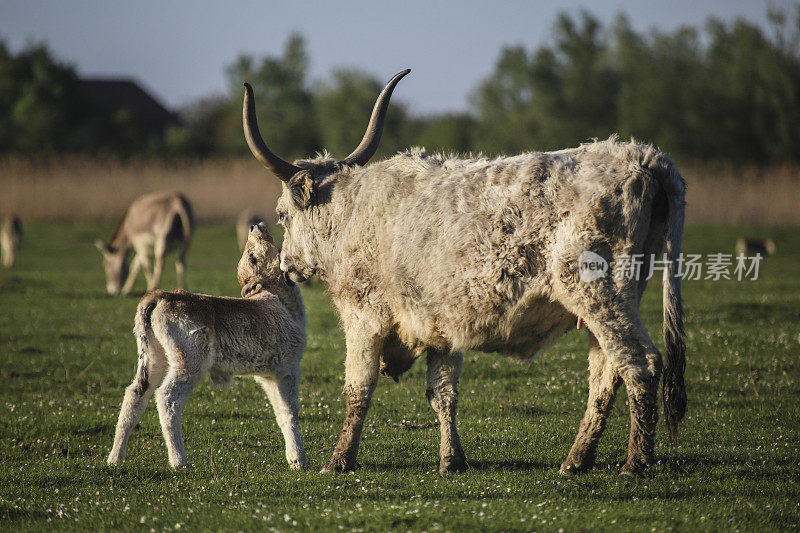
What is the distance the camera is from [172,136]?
2660 inches

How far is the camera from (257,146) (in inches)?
299

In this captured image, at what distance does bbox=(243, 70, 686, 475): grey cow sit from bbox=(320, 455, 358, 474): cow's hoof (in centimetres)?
1

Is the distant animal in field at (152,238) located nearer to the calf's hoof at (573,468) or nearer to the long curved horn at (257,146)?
the long curved horn at (257,146)

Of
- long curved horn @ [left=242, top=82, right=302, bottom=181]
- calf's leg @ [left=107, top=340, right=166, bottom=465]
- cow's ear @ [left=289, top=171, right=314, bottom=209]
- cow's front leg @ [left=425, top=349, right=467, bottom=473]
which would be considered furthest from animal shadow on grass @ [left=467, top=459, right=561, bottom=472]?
long curved horn @ [left=242, top=82, right=302, bottom=181]

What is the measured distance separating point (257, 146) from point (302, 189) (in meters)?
0.57

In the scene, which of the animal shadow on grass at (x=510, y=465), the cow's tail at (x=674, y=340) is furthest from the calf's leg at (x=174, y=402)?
the cow's tail at (x=674, y=340)

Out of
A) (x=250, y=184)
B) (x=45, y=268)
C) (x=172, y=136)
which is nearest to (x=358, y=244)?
(x=45, y=268)

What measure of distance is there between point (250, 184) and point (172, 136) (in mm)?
30902

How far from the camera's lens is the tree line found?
57.0m

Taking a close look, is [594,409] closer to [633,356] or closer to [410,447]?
[633,356]

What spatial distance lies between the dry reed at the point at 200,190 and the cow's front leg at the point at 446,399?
1225 inches

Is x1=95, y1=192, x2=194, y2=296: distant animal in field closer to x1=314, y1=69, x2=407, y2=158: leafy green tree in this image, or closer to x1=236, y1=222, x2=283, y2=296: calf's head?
x1=236, y1=222, x2=283, y2=296: calf's head

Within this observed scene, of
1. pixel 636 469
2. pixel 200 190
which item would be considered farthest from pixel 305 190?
pixel 200 190

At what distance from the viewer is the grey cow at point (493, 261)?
6.34 meters
